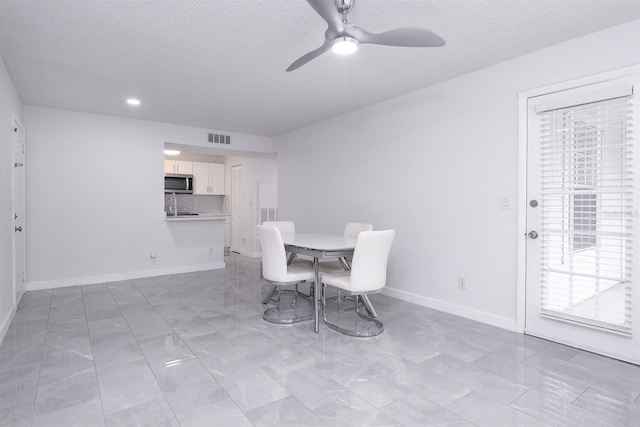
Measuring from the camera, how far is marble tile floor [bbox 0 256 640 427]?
71.7 inches

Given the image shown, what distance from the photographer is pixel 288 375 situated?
2.25 meters

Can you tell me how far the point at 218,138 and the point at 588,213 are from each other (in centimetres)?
517

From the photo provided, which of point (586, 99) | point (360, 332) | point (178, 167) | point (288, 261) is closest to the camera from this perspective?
point (586, 99)

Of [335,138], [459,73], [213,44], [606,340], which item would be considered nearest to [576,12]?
[459,73]

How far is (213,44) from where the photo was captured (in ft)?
9.07

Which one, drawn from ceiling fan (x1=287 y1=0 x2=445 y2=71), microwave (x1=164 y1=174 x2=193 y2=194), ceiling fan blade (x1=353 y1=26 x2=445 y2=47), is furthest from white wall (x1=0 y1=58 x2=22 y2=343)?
microwave (x1=164 y1=174 x2=193 y2=194)

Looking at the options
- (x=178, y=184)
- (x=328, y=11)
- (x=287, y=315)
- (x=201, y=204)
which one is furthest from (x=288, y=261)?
(x=201, y=204)

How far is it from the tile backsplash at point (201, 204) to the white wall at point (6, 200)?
428 cm

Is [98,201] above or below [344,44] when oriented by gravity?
below

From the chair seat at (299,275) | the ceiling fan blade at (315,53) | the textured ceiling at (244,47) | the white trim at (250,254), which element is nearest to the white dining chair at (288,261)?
the chair seat at (299,275)

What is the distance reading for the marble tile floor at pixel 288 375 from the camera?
5.97 ft

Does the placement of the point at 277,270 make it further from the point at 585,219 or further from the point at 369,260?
the point at 585,219

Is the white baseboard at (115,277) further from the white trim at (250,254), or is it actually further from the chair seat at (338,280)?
the chair seat at (338,280)

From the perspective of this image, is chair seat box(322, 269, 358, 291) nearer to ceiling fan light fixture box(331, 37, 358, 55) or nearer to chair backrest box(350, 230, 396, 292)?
chair backrest box(350, 230, 396, 292)
